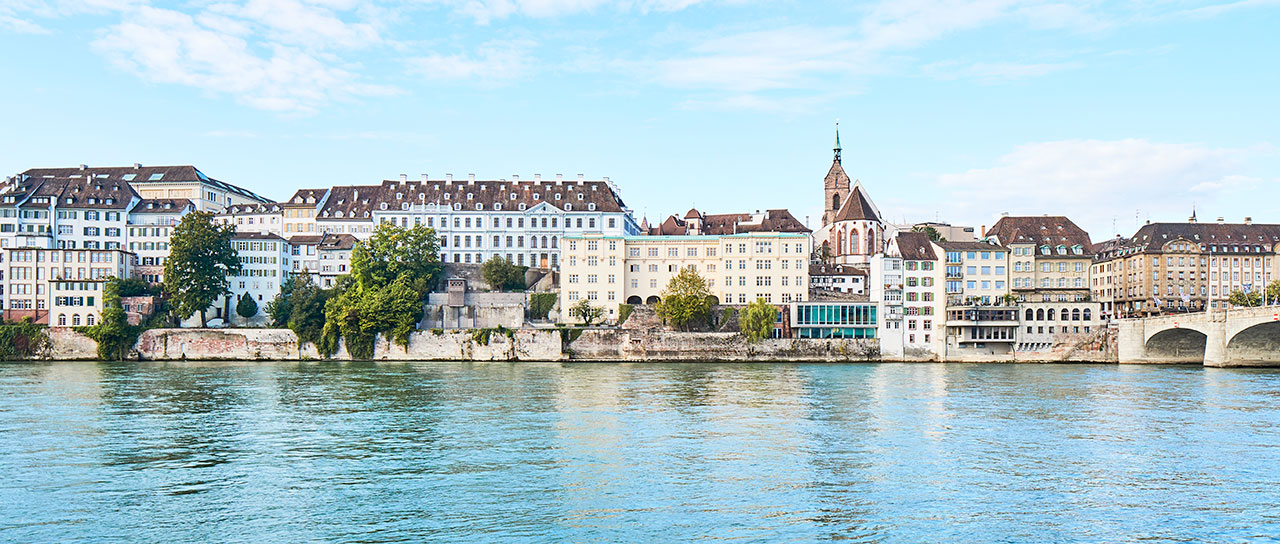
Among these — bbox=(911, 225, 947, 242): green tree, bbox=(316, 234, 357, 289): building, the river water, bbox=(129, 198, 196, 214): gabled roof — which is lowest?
the river water

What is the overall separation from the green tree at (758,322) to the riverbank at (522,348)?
62 centimetres

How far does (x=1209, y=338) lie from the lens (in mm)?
69438

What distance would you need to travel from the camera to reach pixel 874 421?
38.6m

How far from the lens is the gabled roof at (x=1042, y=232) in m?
93.3

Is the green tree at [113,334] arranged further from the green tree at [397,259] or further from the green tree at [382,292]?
the green tree at [397,259]

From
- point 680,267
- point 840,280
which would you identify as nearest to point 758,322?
point 680,267

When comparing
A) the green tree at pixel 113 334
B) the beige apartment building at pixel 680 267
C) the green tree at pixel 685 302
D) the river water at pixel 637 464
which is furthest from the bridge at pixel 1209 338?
the green tree at pixel 113 334

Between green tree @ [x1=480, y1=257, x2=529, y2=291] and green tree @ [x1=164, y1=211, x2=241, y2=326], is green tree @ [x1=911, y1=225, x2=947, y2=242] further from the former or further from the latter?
green tree @ [x1=164, y1=211, x2=241, y2=326]

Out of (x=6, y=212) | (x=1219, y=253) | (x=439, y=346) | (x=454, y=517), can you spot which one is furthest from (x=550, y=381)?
(x=1219, y=253)

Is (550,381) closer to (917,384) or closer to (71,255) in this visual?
(917,384)

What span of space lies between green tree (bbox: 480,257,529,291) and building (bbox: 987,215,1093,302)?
41.9 metres

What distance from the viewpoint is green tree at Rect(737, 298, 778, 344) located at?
262 ft

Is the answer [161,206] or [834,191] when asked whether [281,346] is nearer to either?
[161,206]

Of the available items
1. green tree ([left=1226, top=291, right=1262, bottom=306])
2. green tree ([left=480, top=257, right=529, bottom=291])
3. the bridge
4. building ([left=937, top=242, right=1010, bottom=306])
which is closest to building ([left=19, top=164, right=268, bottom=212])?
green tree ([left=480, top=257, right=529, bottom=291])
